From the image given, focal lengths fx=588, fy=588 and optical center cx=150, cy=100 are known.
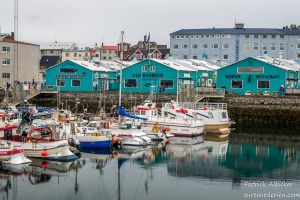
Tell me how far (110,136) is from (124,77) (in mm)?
27848

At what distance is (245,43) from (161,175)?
2397 inches

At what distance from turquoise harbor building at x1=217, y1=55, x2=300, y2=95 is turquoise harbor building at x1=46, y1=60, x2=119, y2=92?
13.3m

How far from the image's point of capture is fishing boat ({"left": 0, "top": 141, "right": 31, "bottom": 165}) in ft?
95.1

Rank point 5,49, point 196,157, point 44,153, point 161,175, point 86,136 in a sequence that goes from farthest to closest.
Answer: point 5,49 → point 86,136 → point 196,157 → point 44,153 → point 161,175

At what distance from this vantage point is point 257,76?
6056 cm

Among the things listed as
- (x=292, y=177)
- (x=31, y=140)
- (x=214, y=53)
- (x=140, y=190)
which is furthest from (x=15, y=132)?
(x=214, y=53)

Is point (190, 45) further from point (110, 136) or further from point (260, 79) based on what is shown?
point (110, 136)

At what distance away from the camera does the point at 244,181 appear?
28.9 metres

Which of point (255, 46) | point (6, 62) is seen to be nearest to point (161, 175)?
point (6, 62)

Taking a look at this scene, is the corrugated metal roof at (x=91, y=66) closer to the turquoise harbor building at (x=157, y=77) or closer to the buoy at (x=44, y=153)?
the turquoise harbor building at (x=157, y=77)

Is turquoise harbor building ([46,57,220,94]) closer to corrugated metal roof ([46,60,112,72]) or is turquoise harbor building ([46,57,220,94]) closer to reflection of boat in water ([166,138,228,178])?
corrugated metal roof ([46,60,112,72])

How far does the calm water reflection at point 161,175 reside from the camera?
25.9 m

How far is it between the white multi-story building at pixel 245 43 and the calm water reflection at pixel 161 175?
49798 mm

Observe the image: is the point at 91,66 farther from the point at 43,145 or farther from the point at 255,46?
the point at 43,145
